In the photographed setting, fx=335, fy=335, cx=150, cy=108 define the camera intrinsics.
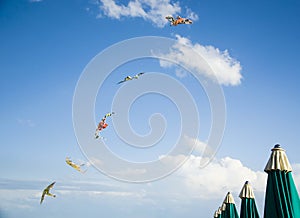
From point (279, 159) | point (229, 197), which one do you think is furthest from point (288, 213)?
point (229, 197)

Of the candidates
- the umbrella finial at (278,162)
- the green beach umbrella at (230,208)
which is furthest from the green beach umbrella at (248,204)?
the umbrella finial at (278,162)

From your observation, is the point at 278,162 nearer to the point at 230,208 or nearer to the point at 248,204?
the point at 248,204

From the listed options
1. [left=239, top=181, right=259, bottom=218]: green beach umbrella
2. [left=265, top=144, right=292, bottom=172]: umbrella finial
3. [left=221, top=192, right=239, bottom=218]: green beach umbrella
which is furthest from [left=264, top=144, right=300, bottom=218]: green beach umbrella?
[left=221, top=192, right=239, bottom=218]: green beach umbrella

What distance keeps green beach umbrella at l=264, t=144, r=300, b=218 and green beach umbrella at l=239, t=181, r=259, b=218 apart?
5.80 feet

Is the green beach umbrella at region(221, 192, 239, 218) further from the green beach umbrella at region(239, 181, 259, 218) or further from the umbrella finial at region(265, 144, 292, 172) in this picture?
the umbrella finial at region(265, 144, 292, 172)

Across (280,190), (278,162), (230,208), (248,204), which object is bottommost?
(280,190)

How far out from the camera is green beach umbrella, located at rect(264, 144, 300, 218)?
5.96m

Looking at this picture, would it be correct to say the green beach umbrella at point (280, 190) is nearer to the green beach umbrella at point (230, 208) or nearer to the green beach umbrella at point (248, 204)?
the green beach umbrella at point (248, 204)

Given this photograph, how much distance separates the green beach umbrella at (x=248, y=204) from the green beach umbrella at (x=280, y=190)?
177 centimetres

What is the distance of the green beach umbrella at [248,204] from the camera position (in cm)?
786

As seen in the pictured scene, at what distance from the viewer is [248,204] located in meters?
7.95

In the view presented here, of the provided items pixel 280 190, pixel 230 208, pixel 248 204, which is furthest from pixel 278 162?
pixel 230 208

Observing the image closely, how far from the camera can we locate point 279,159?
244 inches

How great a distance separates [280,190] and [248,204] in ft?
6.64
